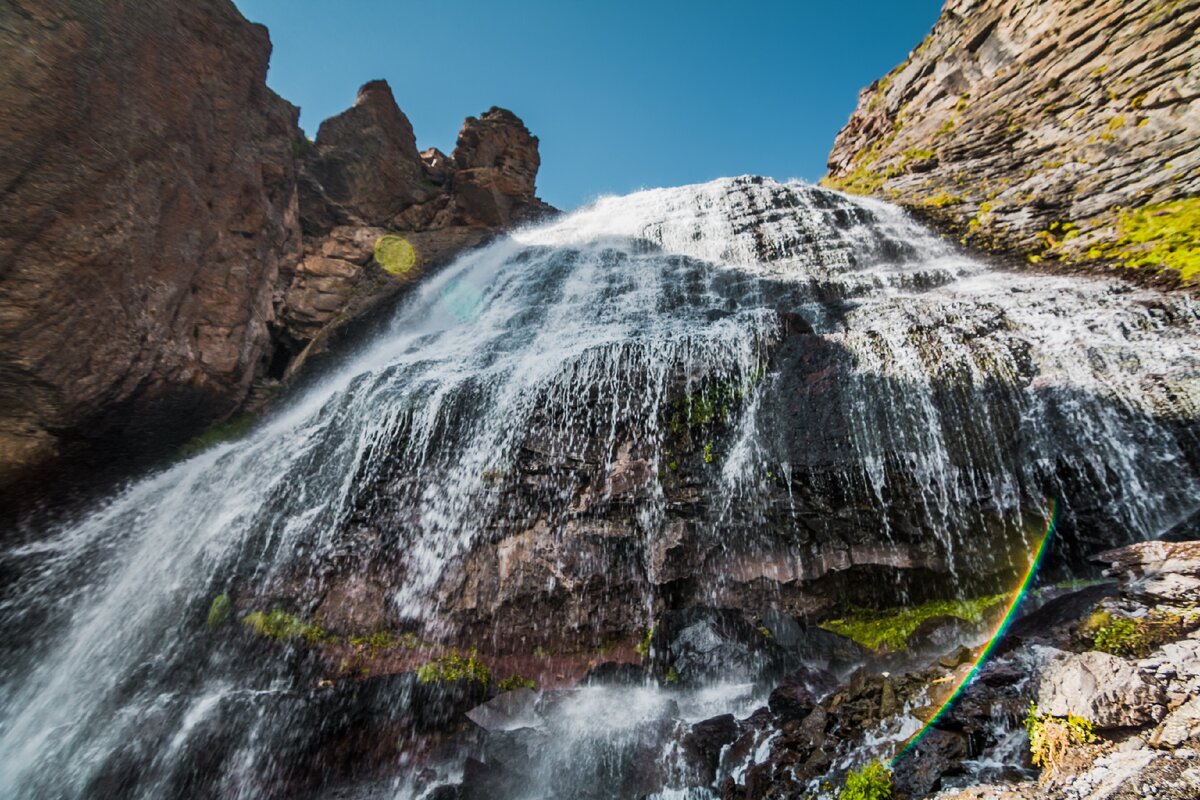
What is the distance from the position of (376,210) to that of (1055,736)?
74.4 ft

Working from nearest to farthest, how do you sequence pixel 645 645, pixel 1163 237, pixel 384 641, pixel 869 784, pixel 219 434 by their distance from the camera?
pixel 869 784 → pixel 645 645 → pixel 384 641 → pixel 1163 237 → pixel 219 434

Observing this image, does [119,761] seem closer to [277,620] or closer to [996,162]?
[277,620]

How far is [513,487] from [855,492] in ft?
17.2

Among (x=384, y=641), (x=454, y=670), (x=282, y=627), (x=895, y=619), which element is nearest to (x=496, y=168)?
(x=282, y=627)

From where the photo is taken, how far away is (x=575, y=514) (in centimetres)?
874

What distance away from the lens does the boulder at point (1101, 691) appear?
3.12 meters

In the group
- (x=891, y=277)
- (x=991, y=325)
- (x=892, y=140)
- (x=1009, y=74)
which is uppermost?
(x=892, y=140)

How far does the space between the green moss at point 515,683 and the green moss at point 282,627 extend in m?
2.77

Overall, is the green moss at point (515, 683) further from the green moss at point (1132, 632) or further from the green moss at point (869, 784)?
the green moss at point (1132, 632)

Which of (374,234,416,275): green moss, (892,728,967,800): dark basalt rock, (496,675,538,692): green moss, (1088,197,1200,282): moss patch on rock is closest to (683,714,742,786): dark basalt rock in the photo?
(892,728,967,800): dark basalt rock

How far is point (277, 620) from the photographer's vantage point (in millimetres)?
8266

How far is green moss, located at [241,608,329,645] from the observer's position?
8.09 m

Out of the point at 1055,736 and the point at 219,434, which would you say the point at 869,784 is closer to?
the point at 1055,736

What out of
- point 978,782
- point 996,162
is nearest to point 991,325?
point 978,782
